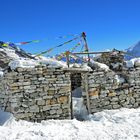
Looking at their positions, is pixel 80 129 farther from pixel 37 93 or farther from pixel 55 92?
pixel 37 93

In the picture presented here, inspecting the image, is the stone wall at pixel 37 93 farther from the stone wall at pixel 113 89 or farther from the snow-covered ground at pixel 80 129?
the stone wall at pixel 113 89

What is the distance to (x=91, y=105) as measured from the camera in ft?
31.8

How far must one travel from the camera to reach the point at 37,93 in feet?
28.6

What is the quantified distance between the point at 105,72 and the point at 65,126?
3.10 meters

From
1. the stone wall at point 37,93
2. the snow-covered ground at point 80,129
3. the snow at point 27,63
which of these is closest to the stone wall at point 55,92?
the stone wall at point 37,93

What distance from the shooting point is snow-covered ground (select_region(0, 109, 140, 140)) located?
6914 mm

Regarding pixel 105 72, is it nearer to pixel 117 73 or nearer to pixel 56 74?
pixel 117 73

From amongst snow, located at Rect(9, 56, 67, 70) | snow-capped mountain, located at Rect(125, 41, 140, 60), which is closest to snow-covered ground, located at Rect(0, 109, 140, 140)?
snow, located at Rect(9, 56, 67, 70)

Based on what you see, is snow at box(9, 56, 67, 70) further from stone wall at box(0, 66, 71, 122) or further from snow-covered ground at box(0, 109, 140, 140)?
snow-covered ground at box(0, 109, 140, 140)

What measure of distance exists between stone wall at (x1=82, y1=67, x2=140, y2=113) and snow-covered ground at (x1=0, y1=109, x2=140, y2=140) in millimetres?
739

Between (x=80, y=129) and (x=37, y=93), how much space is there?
84.7 inches

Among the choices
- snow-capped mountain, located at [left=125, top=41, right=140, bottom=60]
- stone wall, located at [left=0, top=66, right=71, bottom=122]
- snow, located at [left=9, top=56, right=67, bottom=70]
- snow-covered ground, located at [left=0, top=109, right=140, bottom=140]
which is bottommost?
snow-covered ground, located at [left=0, top=109, right=140, bottom=140]

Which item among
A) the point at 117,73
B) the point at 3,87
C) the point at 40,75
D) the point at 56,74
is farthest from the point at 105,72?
the point at 3,87

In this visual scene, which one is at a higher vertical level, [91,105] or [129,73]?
[129,73]
